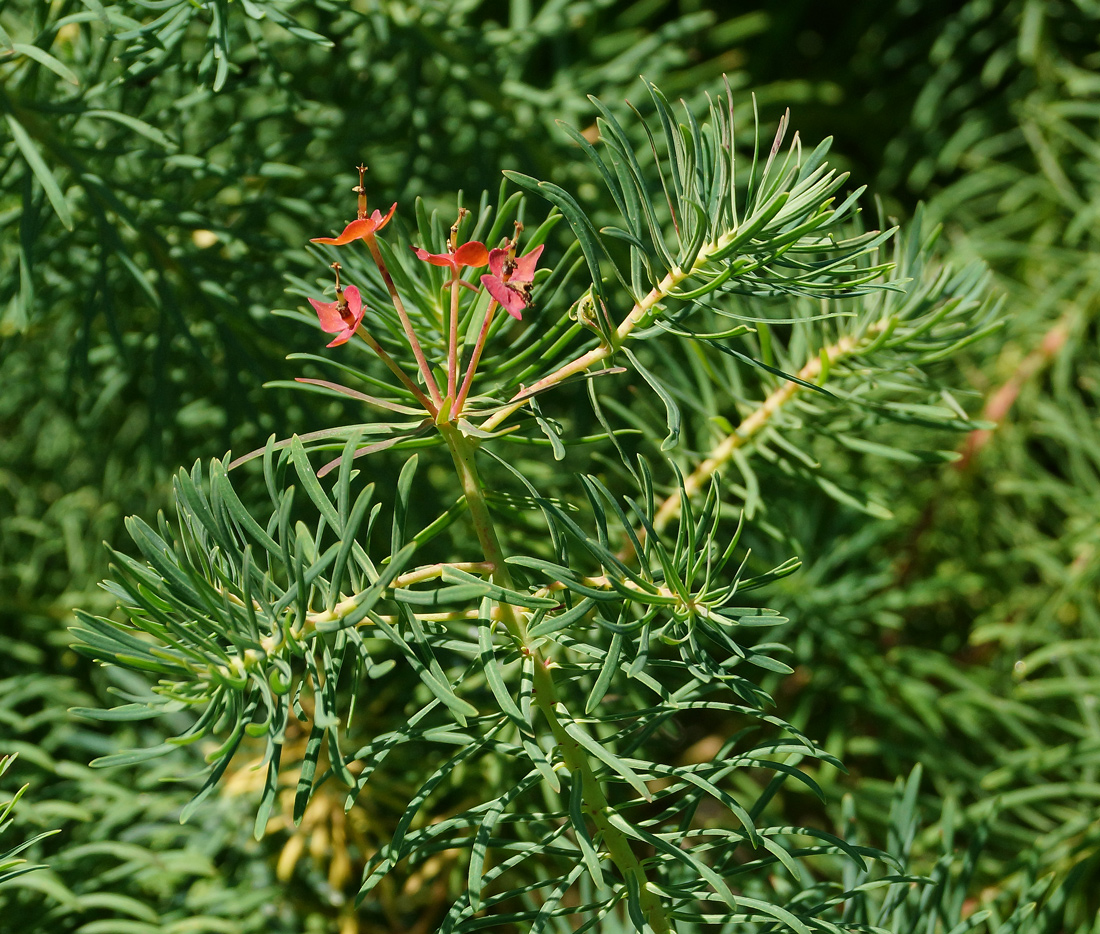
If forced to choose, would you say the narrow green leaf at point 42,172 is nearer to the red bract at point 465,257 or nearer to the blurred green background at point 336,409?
the blurred green background at point 336,409

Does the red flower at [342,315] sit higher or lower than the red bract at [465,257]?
lower

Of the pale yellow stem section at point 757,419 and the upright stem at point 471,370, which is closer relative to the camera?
the upright stem at point 471,370

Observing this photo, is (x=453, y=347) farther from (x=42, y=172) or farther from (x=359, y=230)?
(x=42, y=172)

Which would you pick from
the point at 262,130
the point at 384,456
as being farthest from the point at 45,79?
the point at 384,456

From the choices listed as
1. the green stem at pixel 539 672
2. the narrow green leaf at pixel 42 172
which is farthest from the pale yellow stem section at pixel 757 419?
the narrow green leaf at pixel 42 172

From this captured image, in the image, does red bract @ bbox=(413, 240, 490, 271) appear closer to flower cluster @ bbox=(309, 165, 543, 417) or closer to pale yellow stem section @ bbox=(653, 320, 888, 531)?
flower cluster @ bbox=(309, 165, 543, 417)

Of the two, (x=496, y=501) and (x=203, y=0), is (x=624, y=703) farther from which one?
(x=203, y=0)
